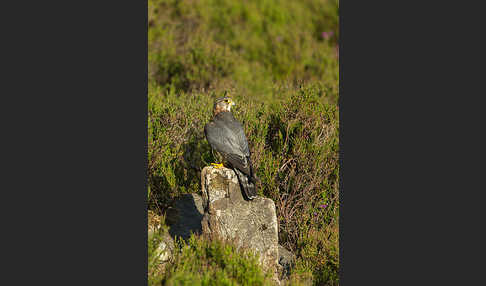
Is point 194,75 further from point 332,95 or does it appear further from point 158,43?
point 332,95

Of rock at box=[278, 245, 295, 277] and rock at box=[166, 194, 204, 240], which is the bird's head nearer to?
rock at box=[166, 194, 204, 240]

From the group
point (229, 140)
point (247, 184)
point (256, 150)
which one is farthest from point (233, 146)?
point (256, 150)

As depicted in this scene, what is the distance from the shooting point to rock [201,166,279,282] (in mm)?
5523

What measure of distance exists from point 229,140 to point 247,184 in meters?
0.59

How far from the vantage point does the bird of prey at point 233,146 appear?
18.0 feet

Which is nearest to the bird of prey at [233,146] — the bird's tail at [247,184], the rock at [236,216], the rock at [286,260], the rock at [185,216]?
the bird's tail at [247,184]

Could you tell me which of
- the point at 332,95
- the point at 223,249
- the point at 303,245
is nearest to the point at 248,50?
the point at 332,95

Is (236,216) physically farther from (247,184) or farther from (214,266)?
(214,266)

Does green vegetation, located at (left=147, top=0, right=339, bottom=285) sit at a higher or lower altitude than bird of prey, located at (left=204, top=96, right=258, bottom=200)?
lower

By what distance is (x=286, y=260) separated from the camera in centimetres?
655

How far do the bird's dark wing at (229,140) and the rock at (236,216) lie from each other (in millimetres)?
192

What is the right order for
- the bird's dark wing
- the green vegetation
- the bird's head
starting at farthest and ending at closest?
the bird's head < the green vegetation < the bird's dark wing

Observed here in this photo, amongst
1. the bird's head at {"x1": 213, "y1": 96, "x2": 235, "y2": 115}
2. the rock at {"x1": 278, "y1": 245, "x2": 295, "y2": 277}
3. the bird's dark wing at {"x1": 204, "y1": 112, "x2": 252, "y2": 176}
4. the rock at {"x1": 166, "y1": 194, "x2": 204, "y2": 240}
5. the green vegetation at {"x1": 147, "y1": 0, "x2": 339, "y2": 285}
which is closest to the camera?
the bird's dark wing at {"x1": 204, "y1": 112, "x2": 252, "y2": 176}

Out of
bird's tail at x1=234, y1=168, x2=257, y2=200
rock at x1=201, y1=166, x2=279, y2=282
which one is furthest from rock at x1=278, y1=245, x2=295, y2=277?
bird's tail at x1=234, y1=168, x2=257, y2=200
